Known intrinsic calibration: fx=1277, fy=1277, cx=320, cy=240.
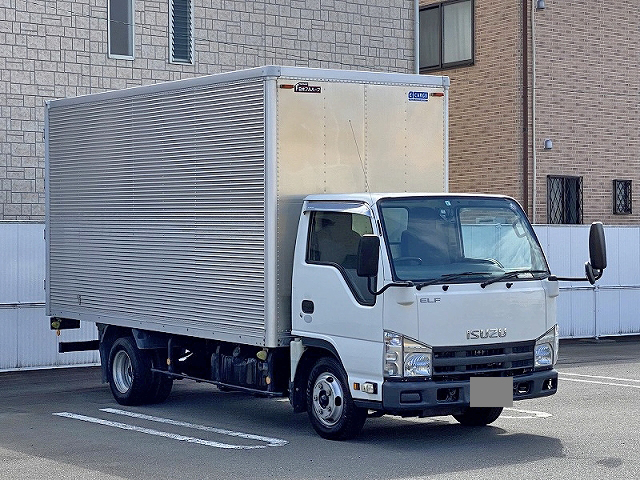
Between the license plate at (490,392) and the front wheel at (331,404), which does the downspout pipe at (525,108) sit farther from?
the license plate at (490,392)

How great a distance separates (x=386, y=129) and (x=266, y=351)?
7.94ft

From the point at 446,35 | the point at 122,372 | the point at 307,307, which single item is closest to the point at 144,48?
the point at 122,372

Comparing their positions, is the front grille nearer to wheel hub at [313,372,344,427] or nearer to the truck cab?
the truck cab

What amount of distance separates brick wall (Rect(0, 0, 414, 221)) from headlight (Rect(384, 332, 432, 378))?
32.5 feet

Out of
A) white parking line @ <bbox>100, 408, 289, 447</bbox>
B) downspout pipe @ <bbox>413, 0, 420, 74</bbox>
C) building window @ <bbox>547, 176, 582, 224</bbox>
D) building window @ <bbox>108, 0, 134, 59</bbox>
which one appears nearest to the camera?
white parking line @ <bbox>100, 408, 289, 447</bbox>

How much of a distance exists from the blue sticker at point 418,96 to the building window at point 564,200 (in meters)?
12.4

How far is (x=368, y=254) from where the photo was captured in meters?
10.6

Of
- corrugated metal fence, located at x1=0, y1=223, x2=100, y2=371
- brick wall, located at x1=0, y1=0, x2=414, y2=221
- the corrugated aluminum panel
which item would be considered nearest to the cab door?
the corrugated aluminum panel

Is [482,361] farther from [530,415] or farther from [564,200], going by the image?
[564,200]

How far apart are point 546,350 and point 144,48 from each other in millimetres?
11087

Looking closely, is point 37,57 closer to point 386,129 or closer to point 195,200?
point 195,200

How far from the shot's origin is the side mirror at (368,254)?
34.9ft

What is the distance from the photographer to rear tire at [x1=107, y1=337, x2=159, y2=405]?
1395 centimetres

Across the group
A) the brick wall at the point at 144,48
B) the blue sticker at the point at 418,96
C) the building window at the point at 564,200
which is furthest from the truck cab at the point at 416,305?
the building window at the point at 564,200
